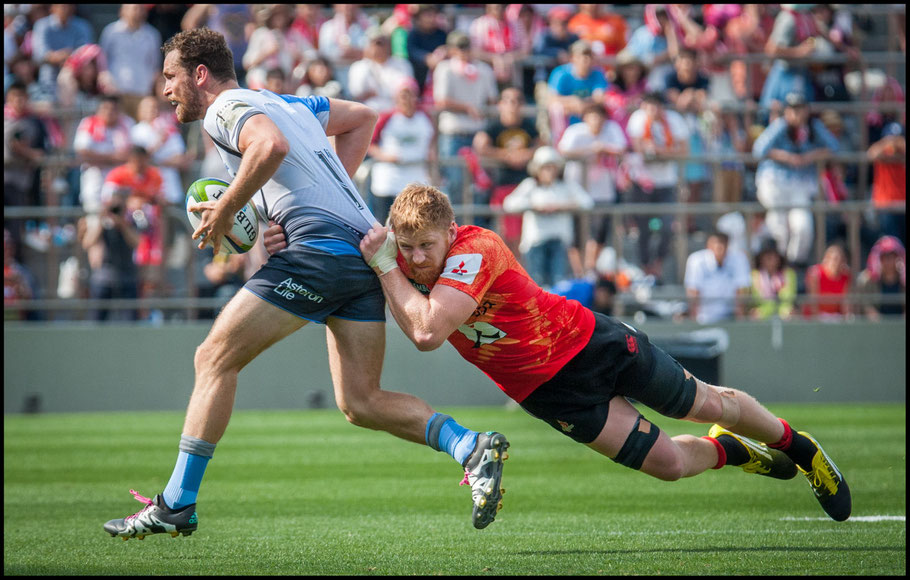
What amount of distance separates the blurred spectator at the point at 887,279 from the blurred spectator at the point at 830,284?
0.22 m

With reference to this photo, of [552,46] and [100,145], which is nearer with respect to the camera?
[100,145]

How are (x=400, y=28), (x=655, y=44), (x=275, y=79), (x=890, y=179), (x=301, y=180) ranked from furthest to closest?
1. (x=655, y=44)
2. (x=400, y=28)
3. (x=890, y=179)
4. (x=275, y=79)
5. (x=301, y=180)

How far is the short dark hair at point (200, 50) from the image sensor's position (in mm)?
5418

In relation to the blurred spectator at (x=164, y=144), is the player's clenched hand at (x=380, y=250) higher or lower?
higher

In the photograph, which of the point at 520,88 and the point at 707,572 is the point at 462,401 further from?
the point at 707,572

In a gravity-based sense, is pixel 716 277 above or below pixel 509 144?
below

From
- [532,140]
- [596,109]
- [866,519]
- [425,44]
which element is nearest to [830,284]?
[596,109]

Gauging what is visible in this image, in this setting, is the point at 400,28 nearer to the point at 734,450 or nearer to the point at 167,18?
the point at 167,18

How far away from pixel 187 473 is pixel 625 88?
39.0ft

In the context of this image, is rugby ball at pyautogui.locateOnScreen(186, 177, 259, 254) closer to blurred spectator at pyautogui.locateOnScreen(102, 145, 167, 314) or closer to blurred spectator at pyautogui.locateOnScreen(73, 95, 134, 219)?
blurred spectator at pyautogui.locateOnScreen(102, 145, 167, 314)

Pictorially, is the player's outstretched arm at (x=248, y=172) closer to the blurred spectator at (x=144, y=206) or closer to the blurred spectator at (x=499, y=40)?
the blurred spectator at (x=144, y=206)

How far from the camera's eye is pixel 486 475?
512cm

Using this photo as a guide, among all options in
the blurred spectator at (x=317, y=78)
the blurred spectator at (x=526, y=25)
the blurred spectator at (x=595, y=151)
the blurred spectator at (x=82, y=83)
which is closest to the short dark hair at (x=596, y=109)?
the blurred spectator at (x=595, y=151)

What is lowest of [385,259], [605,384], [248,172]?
[605,384]
